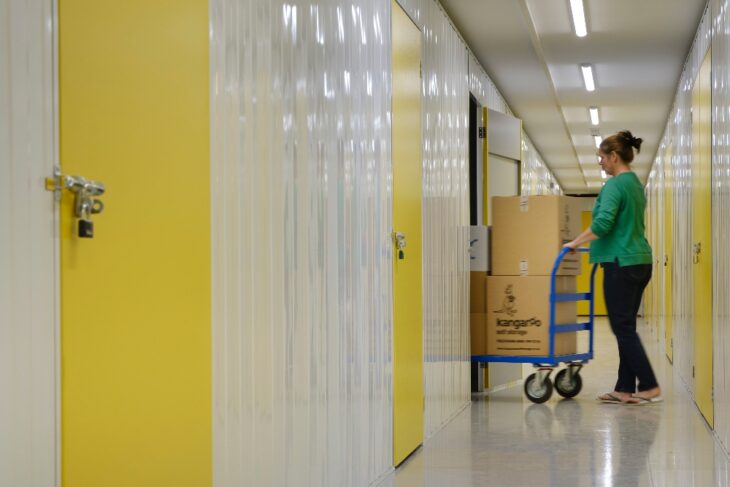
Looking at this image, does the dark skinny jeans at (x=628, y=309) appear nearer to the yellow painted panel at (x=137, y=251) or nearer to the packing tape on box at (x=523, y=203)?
the packing tape on box at (x=523, y=203)

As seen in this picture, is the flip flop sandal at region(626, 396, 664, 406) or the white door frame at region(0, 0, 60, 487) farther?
the flip flop sandal at region(626, 396, 664, 406)

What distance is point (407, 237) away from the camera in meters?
4.42

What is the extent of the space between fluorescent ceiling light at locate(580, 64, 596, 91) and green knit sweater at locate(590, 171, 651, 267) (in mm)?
2255

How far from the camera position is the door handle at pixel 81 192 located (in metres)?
1.62

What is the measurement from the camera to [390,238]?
A: 4090 mm

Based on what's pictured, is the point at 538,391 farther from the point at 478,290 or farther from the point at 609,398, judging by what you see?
the point at 478,290

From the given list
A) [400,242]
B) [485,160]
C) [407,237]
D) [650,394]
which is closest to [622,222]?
[650,394]

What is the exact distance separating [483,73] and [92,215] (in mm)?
6229

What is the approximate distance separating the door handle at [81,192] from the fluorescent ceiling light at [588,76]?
6.76 metres

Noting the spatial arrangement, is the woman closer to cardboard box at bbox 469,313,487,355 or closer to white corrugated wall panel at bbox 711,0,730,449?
cardboard box at bbox 469,313,487,355

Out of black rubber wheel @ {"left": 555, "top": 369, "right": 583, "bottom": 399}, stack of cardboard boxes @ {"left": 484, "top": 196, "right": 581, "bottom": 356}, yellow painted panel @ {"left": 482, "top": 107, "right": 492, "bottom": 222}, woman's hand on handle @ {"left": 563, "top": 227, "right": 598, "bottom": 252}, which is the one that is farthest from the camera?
yellow painted panel @ {"left": 482, "top": 107, "right": 492, "bottom": 222}

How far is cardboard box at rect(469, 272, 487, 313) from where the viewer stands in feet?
20.6

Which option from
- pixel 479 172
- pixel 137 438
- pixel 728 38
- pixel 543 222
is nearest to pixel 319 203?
pixel 137 438

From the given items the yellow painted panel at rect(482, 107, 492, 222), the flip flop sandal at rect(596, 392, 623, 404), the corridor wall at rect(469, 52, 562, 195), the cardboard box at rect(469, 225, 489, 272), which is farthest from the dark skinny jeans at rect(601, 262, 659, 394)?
the corridor wall at rect(469, 52, 562, 195)
